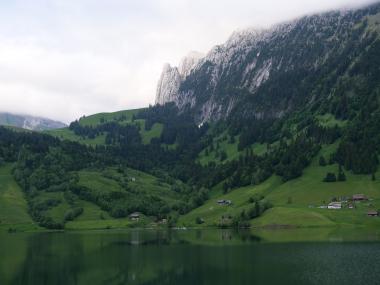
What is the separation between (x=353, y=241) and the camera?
135 metres

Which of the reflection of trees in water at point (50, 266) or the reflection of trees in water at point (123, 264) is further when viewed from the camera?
the reflection of trees in water at point (50, 266)

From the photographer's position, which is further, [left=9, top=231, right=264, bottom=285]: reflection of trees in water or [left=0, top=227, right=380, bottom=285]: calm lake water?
[left=9, top=231, right=264, bottom=285]: reflection of trees in water

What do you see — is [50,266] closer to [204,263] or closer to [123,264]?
[123,264]

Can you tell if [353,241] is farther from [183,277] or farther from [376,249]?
[183,277]

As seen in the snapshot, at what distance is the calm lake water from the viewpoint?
270ft

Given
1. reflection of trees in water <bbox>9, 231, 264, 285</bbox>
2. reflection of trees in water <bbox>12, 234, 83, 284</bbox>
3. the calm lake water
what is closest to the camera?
the calm lake water

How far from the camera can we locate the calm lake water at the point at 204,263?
3238 inches

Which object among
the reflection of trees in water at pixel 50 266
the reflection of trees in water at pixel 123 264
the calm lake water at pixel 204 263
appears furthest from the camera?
the reflection of trees in water at pixel 50 266

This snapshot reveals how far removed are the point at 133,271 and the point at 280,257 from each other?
30.1 m

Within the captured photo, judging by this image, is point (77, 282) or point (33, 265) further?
point (33, 265)

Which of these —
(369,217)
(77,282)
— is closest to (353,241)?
(369,217)

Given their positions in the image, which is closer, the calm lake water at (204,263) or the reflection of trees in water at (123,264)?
the calm lake water at (204,263)

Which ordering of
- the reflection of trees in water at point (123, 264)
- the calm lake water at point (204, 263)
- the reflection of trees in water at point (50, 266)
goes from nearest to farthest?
the calm lake water at point (204, 263), the reflection of trees in water at point (123, 264), the reflection of trees in water at point (50, 266)

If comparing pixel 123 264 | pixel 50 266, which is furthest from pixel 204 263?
pixel 50 266
